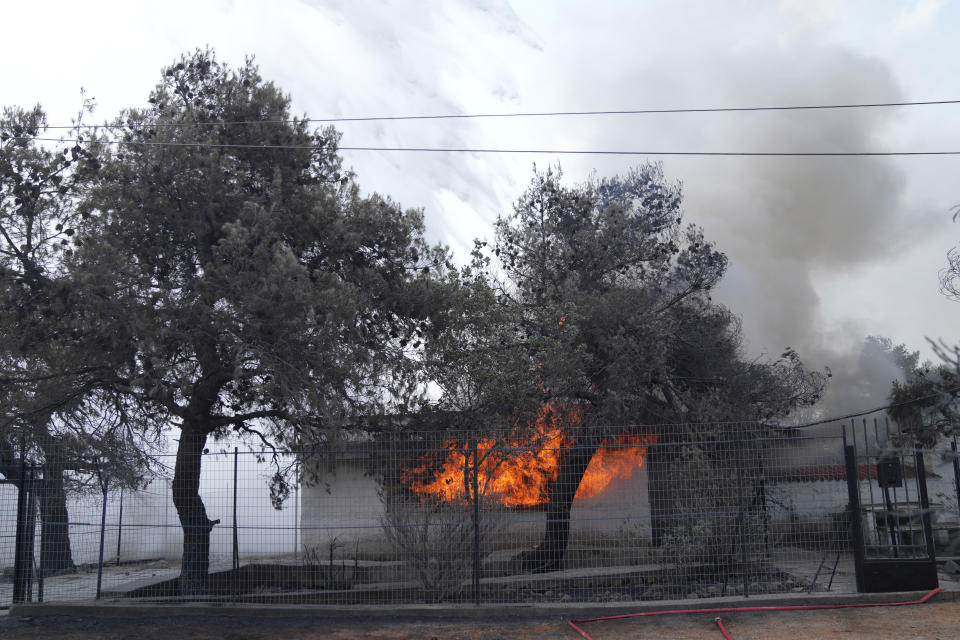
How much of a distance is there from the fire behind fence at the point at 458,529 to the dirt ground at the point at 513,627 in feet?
2.45

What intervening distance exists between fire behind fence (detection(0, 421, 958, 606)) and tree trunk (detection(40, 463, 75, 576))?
3cm

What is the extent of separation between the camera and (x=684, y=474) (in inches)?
468

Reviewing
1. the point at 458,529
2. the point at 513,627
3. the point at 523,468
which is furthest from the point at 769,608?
the point at 523,468

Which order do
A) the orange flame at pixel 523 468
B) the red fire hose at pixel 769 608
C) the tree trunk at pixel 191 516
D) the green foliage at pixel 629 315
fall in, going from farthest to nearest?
the green foliage at pixel 629 315, the tree trunk at pixel 191 516, the orange flame at pixel 523 468, the red fire hose at pixel 769 608

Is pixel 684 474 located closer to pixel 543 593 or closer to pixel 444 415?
pixel 543 593

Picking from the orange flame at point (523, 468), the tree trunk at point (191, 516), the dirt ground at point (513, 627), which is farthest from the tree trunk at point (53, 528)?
the orange flame at point (523, 468)

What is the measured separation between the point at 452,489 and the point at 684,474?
3.73 m

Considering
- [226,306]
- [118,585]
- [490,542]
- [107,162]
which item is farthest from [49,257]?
[490,542]

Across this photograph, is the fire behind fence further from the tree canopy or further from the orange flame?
the tree canopy

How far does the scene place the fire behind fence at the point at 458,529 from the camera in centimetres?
1082

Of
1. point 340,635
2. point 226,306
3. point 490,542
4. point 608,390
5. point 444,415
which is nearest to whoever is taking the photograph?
point 340,635

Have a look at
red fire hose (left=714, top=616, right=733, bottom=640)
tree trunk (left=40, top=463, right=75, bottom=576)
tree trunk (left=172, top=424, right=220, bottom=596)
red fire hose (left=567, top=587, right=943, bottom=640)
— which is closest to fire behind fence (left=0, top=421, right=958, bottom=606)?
tree trunk (left=40, top=463, right=75, bottom=576)

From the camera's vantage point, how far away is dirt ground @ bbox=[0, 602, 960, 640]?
9.16 metres

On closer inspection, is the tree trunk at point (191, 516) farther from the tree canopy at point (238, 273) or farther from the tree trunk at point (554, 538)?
the tree trunk at point (554, 538)
